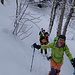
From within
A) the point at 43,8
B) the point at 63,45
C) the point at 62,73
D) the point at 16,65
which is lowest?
the point at 43,8

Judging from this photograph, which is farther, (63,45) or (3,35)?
(3,35)

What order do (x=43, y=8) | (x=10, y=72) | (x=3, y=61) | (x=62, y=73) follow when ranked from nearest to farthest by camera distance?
(x=10, y=72) < (x=3, y=61) < (x=62, y=73) < (x=43, y=8)

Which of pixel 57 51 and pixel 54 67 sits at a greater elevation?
pixel 57 51

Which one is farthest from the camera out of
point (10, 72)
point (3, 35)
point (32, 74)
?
point (3, 35)

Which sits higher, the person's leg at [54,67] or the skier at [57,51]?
the skier at [57,51]

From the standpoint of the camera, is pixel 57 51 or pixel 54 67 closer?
pixel 57 51

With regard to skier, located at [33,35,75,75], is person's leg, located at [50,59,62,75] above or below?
below

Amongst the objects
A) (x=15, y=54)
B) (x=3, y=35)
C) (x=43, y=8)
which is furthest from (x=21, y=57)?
(x=43, y=8)

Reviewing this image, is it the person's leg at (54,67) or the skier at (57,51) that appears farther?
the person's leg at (54,67)

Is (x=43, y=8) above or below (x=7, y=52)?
below

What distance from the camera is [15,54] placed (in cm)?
638

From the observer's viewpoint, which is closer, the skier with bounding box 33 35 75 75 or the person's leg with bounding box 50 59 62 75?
the skier with bounding box 33 35 75 75

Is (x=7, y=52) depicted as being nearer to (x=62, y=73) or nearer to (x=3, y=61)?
(x=3, y=61)

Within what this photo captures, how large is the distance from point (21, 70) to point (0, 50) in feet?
3.37
